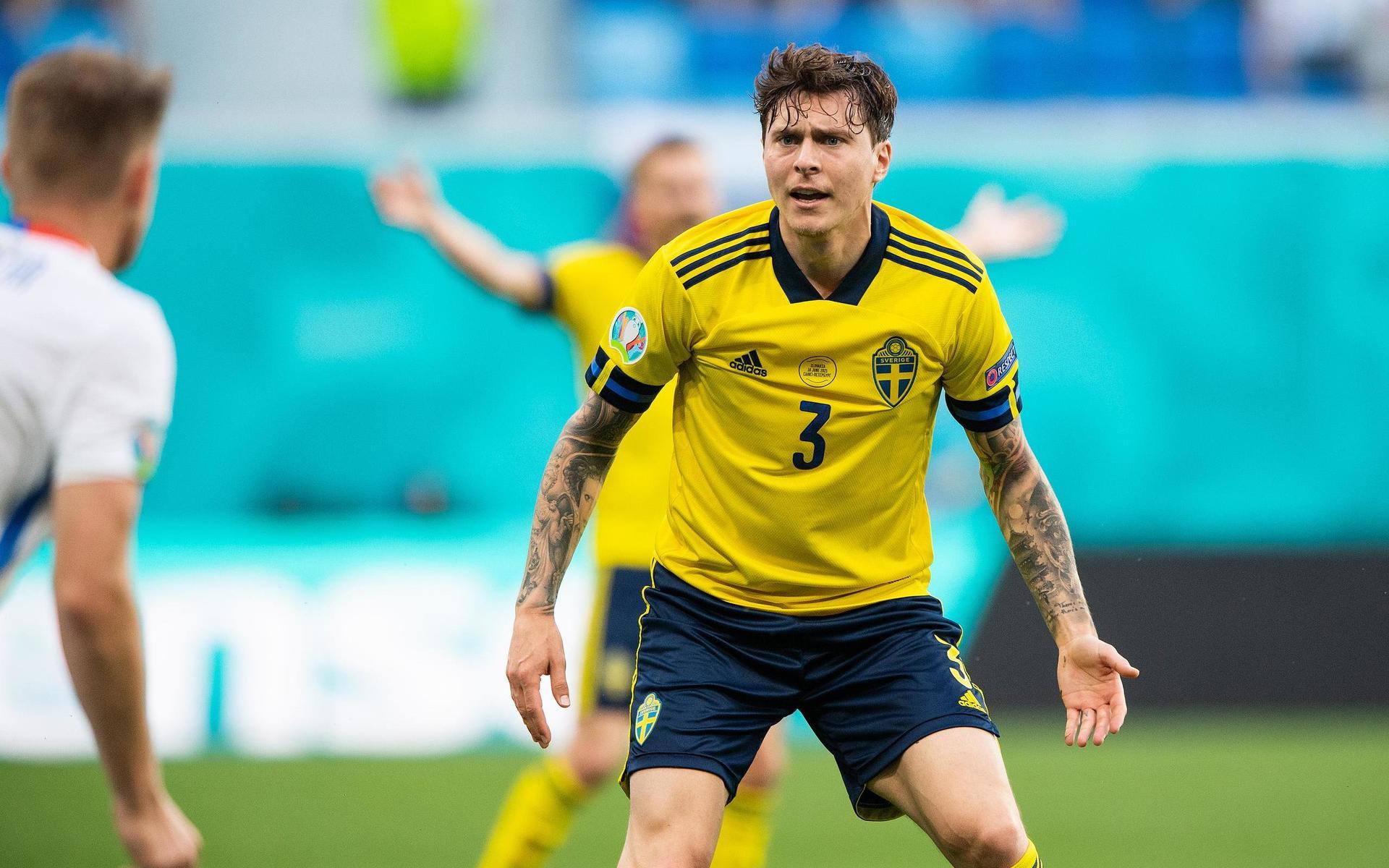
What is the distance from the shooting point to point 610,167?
9.91m

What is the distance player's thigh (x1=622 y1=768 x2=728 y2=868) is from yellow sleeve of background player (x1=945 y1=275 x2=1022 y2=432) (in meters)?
0.96

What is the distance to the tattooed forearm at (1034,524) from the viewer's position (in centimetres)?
368

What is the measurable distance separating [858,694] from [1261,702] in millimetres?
5866

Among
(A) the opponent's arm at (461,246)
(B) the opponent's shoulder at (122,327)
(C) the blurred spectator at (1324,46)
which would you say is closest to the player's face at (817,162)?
(B) the opponent's shoulder at (122,327)

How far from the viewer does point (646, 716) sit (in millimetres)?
3547

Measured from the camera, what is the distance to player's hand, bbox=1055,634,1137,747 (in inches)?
140

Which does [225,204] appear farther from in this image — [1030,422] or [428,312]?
[1030,422]

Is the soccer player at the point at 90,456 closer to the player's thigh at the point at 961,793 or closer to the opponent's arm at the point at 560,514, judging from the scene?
the opponent's arm at the point at 560,514

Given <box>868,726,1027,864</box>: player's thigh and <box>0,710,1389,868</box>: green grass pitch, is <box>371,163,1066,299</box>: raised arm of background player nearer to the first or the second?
<box>868,726,1027,864</box>: player's thigh

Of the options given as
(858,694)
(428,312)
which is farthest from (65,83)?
(428,312)

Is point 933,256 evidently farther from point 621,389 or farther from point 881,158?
point 621,389

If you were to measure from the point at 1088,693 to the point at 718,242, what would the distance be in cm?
125

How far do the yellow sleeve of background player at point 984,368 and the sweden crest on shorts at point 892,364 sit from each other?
0.10 m

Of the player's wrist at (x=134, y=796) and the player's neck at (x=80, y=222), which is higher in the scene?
the player's neck at (x=80, y=222)
